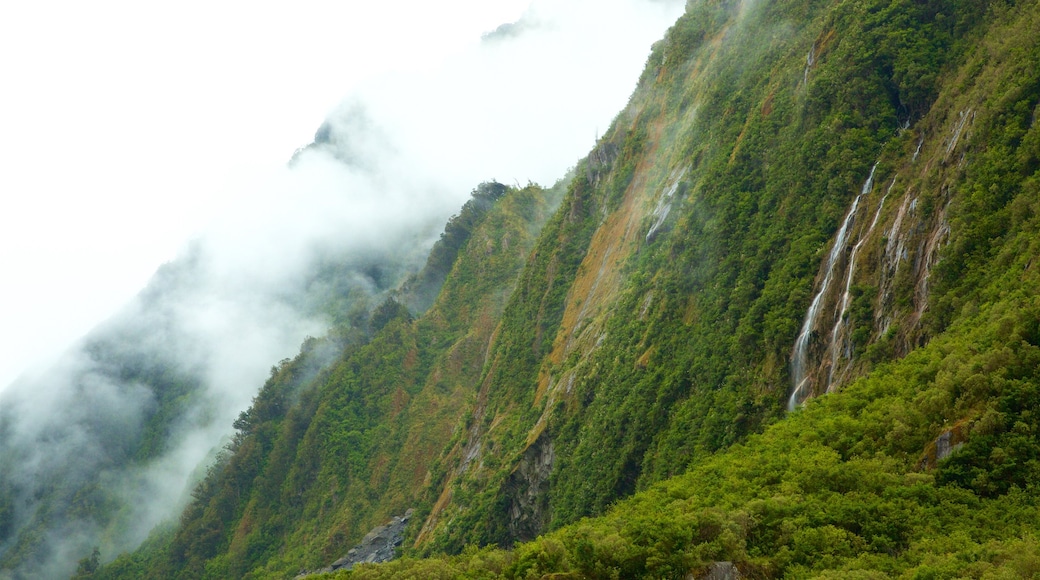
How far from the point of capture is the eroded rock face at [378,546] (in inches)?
3191

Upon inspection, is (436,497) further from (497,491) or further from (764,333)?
(764,333)

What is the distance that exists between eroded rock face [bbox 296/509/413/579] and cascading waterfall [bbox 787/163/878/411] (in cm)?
4927

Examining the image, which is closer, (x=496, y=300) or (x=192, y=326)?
(x=496, y=300)

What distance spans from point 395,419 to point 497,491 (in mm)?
41927

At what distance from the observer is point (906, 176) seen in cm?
4078

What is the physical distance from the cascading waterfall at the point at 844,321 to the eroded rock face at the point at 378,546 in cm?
5199

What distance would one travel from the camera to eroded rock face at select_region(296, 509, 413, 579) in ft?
266

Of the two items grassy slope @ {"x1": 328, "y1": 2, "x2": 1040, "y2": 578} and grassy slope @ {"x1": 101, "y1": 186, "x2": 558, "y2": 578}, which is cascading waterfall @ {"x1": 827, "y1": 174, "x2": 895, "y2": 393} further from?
grassy slope @ {"x1": 101, "y1": 186, "x2": 558, "y2": 578}

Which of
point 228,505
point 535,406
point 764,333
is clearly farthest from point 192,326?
point 764,333

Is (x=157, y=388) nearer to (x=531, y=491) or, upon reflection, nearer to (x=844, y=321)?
(x=531, y=491)

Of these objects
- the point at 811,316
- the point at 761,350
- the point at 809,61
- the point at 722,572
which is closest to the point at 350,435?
the point at 761,350

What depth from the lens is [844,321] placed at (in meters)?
38.3

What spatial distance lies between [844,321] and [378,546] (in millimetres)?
57378

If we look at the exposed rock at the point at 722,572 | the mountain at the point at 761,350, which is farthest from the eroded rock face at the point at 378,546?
the exposed rock at the point at 722,572
